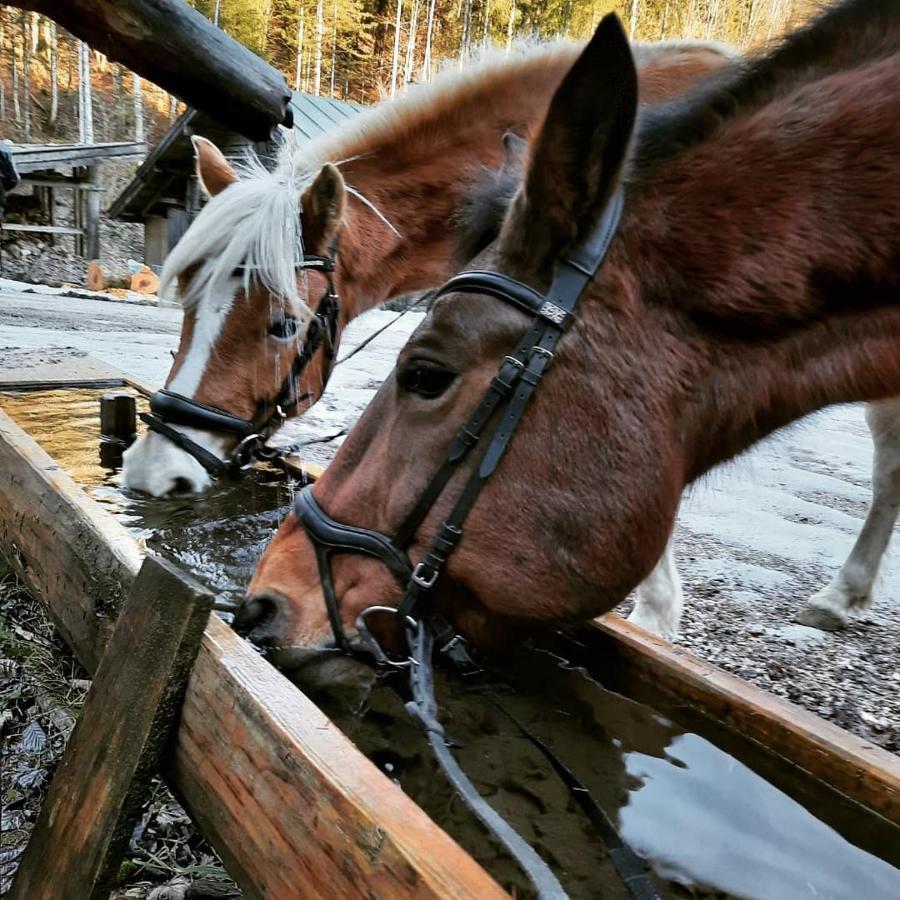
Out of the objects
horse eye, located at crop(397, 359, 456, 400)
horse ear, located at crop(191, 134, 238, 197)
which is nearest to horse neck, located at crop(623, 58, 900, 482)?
horse eye, located at crop(397, 359, 456, 400)

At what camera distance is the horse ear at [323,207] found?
119 inches

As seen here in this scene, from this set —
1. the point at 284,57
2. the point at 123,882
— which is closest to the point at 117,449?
the point at 123,882

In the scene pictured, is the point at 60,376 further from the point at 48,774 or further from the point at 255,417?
the point at 48,774

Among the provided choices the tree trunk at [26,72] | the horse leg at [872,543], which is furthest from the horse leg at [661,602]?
the tree trunk at [26,72]

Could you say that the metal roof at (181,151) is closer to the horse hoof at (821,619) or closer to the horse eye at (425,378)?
the horse hoof at (821,619)

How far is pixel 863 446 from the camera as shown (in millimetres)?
6996

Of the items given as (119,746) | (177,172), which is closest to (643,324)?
(119,746)

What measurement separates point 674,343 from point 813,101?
57cm

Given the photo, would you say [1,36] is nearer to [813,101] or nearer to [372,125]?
[372,125]

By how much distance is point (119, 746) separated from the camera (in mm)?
1432

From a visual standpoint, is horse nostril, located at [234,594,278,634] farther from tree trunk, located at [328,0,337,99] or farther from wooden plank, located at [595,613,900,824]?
tree trunk, located at [328,0,337,99]

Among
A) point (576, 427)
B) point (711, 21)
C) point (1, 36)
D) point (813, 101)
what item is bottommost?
point (576, 427)

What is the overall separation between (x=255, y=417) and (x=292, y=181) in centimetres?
110

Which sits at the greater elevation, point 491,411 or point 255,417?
point 491,411
